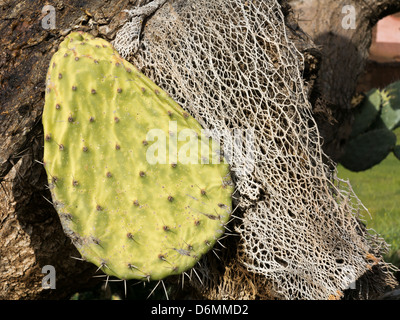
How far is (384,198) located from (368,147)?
84cm

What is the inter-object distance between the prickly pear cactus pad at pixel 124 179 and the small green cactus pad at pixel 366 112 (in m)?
2.74

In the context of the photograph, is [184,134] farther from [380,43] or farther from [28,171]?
[380,43]

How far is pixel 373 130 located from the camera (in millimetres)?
4113

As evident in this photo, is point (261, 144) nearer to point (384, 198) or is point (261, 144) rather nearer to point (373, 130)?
point (373, 130)

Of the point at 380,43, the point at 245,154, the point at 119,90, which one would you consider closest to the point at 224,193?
the point at 245,154

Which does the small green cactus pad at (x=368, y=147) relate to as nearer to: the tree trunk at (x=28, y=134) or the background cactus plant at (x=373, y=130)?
the background cactus plant at (x=373, y=130)

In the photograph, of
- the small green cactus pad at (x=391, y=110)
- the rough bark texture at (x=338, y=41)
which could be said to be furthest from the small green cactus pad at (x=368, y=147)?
the rough bark texture at (x=338, y=41)

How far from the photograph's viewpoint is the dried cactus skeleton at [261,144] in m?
1.80

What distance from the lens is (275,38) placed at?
76.7 inches

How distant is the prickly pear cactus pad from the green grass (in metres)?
1.98

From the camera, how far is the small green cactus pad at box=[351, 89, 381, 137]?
13.6 feet

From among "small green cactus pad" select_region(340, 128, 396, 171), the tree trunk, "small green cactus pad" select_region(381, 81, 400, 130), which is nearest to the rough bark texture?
"small green cactus pad" select_region(340, 128, 396, 171)

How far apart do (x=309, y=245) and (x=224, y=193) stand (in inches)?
14.2

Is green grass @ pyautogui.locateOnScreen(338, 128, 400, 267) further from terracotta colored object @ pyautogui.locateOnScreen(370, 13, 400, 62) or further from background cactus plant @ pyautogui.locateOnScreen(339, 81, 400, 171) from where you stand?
terracotta colored object @ pyautogui.locateOnScreen(370, 13, 400, 62)
